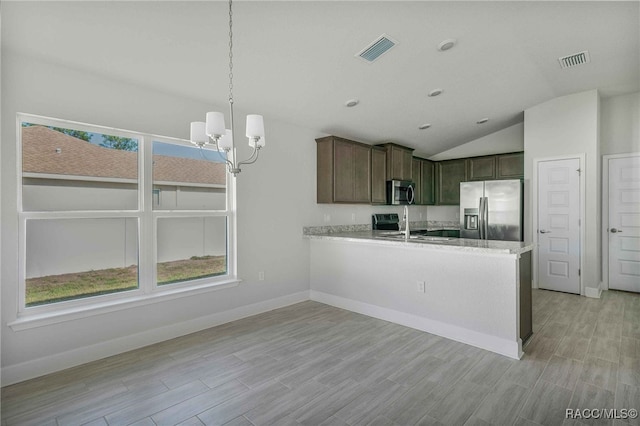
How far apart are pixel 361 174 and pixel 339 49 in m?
2.26

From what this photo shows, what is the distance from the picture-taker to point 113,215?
2.88 m

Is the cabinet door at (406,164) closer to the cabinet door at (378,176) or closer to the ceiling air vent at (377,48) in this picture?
the cabinet door at (378,176)

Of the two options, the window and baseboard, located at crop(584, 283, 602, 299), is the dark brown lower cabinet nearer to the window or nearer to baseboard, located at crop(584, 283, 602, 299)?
baseboard, located at crop(584, 283, 602, 299)

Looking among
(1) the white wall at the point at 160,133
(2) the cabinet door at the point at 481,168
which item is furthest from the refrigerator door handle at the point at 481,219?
(1) the white wall at the point at 160,133

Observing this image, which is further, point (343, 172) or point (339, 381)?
point (343, 172)

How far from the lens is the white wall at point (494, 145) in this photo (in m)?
5.75

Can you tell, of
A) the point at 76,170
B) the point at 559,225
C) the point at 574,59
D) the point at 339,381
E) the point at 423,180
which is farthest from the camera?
the point at 423,180

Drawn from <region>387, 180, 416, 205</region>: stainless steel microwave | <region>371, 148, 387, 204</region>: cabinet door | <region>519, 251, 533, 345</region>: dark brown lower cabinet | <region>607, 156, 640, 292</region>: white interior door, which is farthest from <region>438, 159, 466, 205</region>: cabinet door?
<region>519, 251, 533, 345</region>: dark brown lower cabinet

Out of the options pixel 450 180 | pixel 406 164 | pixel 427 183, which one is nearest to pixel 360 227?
pixel 406 164

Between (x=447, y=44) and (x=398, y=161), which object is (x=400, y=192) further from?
(x=447, y=44)

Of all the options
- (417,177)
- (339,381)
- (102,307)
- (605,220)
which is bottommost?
(339,381)

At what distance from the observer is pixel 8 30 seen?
6.98 ft

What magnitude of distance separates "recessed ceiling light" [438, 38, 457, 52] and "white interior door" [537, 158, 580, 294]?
2.98 meters

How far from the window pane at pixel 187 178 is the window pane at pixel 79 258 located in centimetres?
42
